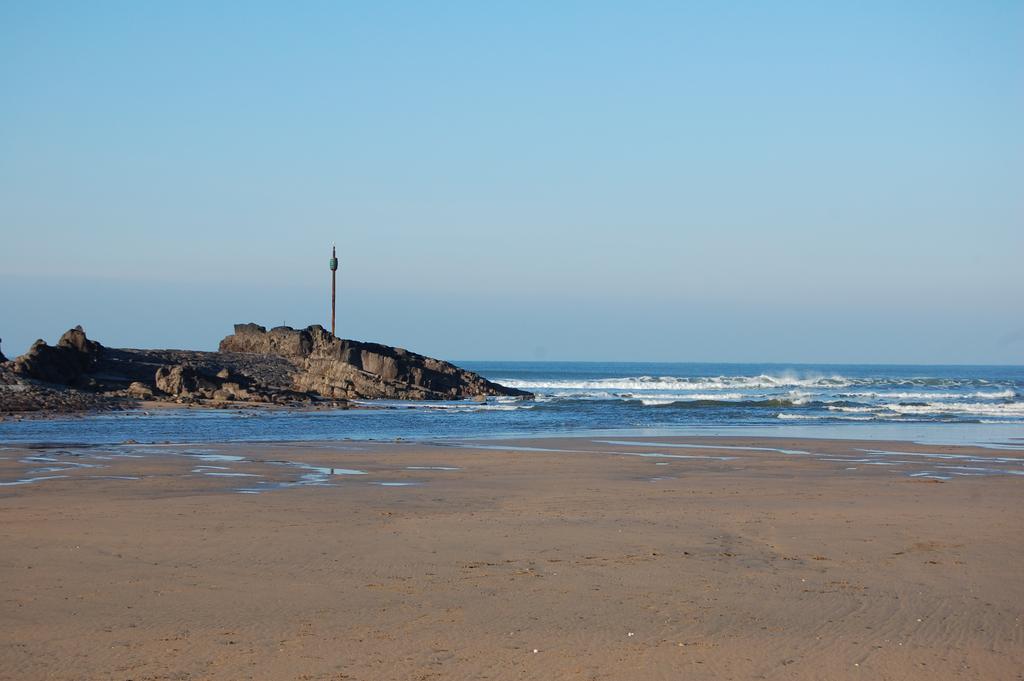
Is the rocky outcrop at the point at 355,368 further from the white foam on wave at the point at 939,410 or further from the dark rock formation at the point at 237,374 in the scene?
the white foam on wave at the point at 939,410

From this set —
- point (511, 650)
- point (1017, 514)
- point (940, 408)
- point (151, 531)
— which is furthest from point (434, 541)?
point (940, 408)

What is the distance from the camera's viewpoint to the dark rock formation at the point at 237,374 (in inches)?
1480

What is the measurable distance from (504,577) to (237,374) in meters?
40.5

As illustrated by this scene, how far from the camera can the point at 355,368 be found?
5216 centimetres

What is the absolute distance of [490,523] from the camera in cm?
1176

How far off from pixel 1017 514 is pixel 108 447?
57.2 feet

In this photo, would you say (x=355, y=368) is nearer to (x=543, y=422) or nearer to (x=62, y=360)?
(x=62, y=360)

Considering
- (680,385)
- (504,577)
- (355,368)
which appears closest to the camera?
(504,577)

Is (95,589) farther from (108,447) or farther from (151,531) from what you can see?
(108,447)

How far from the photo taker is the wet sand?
6.57 m

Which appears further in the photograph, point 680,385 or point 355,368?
point 680,385

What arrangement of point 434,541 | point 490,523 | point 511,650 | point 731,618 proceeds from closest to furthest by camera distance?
point 511,650 → point 731,618 → point 434,541 → point 490,523

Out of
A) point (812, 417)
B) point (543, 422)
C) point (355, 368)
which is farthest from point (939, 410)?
point (355, 368)

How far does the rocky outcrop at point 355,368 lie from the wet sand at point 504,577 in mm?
34271
